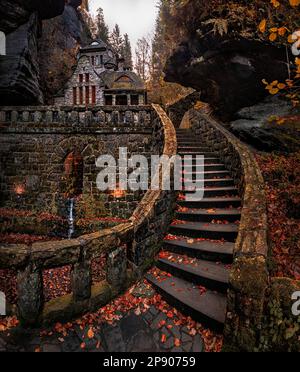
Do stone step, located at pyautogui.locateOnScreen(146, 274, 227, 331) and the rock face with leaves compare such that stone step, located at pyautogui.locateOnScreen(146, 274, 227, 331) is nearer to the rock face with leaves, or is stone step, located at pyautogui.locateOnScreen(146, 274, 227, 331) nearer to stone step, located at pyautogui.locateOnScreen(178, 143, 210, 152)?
stone step, located at pyautogui.locateOnScreen(178, 143, 210, 152)

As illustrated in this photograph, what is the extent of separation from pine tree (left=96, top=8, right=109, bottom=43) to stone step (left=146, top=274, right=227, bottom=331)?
217 ft

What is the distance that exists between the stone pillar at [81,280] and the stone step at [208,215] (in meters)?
2.99

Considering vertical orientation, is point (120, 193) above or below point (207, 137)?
below

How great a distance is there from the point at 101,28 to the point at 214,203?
70.1 m

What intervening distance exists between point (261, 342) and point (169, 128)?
24.1 feet

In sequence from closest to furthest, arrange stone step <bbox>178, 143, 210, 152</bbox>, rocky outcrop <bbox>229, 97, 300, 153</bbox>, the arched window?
rocky outcrop <bbox>229, 97, 300, 153</bbox>, stone step <bbox>178, 143, 210, 152</bbox>, the arched window

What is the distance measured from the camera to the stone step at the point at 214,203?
5.75 meters

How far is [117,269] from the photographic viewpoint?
12.8 feet

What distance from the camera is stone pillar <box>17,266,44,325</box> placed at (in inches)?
119

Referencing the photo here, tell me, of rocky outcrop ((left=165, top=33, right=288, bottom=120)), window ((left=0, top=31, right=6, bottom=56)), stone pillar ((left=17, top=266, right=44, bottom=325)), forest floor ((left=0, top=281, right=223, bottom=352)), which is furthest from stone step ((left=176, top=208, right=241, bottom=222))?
window ((left=0, top=31, right=6, bottom=56))

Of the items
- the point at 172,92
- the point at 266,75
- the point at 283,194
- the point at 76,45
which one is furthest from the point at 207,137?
the point at 76,45

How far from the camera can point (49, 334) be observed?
3.09 metres

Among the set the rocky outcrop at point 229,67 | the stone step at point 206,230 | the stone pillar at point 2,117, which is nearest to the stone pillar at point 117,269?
the stone step at point 206,230
